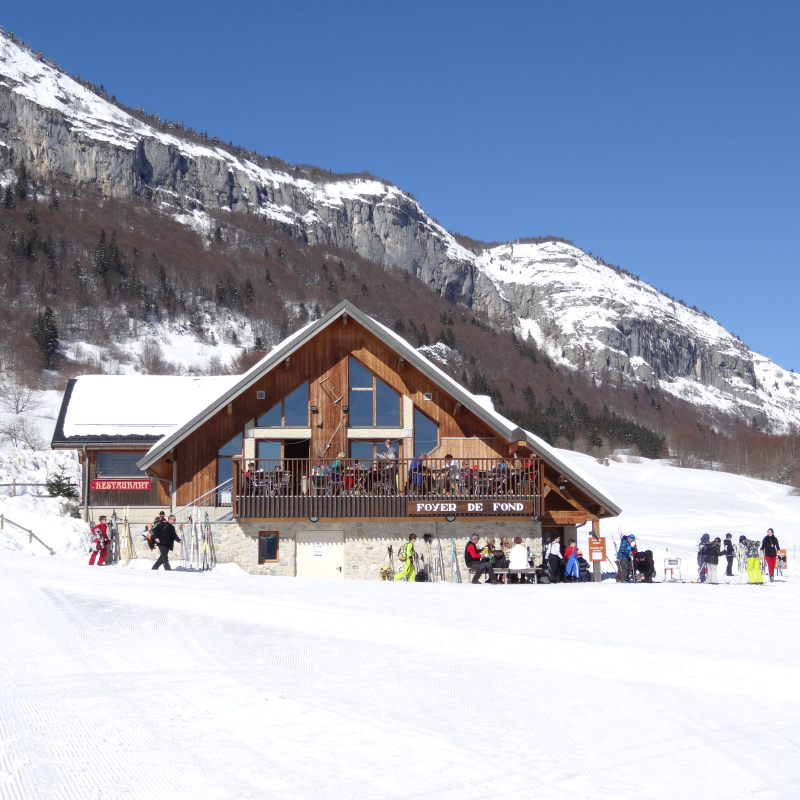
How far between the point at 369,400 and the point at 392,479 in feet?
8.03

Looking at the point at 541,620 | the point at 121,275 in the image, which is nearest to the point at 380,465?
the point at 541,620

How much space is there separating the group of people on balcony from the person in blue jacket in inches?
119

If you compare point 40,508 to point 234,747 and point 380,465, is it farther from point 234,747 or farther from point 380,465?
point 234,747

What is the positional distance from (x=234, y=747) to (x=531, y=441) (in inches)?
640

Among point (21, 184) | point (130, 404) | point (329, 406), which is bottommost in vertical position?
point (329, 406)

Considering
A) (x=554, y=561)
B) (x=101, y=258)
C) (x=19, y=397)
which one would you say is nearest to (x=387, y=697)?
(x=554, y=561)

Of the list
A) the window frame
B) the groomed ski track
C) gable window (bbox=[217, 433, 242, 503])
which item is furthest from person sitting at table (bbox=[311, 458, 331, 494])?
the groomed ski track

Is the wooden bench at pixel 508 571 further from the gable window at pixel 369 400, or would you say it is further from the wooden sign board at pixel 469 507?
the gable window at pixel 369 400

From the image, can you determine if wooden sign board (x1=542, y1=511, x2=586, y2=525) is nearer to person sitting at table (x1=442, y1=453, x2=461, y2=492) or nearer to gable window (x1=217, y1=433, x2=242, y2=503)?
person sitting at table (x1=442, y1=453, x2=461, y2=492)

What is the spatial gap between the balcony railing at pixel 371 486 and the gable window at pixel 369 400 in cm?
131

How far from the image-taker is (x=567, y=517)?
875 inches

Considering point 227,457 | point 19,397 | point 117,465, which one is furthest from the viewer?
point 19,397

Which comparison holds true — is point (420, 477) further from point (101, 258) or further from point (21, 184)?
point (21, 184)

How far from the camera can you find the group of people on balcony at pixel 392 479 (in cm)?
2055
